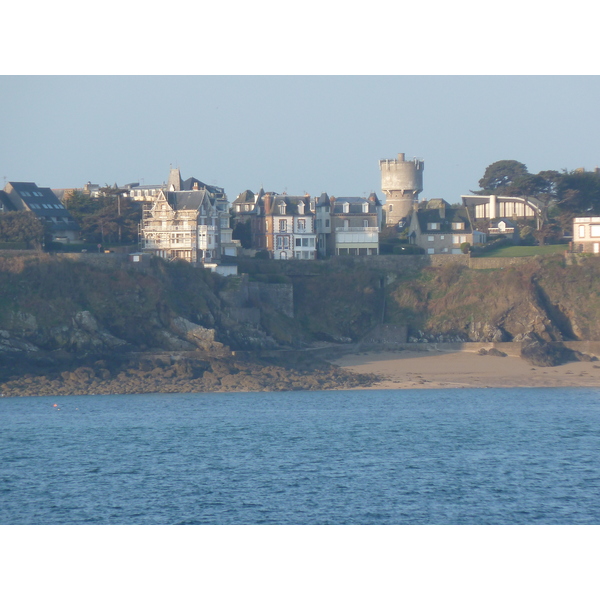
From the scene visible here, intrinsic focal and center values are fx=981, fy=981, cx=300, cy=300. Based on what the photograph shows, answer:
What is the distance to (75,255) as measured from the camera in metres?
57.4

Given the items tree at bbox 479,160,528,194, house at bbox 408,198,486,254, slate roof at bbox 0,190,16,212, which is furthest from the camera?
tree at bbox 479,160,528,194

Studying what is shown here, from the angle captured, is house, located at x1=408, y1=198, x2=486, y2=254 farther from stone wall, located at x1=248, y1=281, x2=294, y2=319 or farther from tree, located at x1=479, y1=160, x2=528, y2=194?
tree, located at x1=479, y1=160, x2=528, y2=194

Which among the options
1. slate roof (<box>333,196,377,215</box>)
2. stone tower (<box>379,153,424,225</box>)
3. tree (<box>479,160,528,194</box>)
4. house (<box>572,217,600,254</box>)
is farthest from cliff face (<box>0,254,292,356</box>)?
tree (<box>479,160,528,194</box>)

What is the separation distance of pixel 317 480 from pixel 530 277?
119 feet

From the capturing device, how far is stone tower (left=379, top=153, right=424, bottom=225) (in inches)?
3462

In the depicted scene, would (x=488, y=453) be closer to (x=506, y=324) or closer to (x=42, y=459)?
(x=42, y=459)

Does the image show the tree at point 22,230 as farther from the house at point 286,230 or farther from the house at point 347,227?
the house at point 347,227

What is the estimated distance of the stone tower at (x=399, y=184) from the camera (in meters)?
87.9

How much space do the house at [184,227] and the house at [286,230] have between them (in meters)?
4.55

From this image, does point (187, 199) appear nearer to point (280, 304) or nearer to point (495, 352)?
point (280, 304)

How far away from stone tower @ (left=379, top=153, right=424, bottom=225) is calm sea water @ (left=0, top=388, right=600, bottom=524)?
38.9 meters

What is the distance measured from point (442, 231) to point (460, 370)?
843 inches

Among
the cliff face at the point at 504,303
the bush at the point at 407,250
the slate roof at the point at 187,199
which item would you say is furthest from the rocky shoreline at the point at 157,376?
the bush at the point at 407,250

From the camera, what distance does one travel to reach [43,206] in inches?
2773
